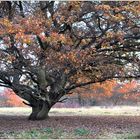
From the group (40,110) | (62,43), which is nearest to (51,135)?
(62,43)

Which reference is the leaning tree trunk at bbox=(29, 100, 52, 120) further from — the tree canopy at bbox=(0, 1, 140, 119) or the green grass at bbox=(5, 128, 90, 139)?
the green grass at bbox=(5, 128, 90, 139)

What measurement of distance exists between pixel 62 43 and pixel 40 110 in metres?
6.22

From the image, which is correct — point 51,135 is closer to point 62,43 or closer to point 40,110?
point 62,43

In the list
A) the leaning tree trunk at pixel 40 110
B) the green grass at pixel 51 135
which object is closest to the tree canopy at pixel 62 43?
the leaning tree trunk at pixel 40 110

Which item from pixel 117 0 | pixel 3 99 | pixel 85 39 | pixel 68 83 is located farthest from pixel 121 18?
pixel 3 99

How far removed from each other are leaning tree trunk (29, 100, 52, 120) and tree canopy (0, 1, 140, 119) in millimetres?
150

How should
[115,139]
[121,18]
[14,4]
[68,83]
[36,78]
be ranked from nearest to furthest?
[115,139], [121,18], [14,4], [36,78], [68,83]

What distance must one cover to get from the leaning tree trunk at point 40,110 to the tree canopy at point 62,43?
15cm

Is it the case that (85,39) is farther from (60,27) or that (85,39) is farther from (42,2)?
(42,2)

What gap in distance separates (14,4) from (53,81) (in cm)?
451

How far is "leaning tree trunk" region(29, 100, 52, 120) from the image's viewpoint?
72.2 feet

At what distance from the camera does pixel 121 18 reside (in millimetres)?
16609

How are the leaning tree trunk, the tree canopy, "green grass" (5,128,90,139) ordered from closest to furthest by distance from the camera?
"green grass" (5,128,90,139) < the tree canopy < the leaning tree trunk

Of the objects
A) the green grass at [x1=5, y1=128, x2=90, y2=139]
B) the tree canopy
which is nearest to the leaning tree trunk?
the tree canopy
